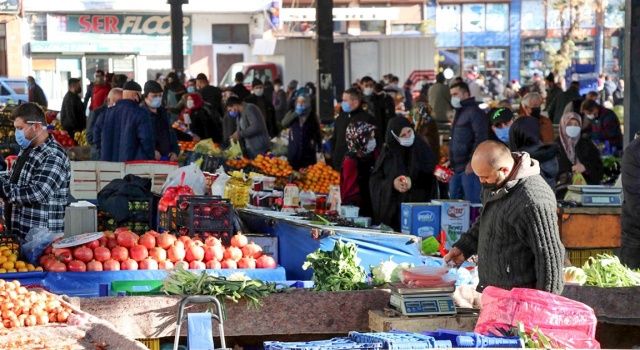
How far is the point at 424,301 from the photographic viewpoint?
25.1 ft

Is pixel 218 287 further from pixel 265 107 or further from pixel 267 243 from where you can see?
pixel 265 107

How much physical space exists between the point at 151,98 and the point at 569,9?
37.7 m

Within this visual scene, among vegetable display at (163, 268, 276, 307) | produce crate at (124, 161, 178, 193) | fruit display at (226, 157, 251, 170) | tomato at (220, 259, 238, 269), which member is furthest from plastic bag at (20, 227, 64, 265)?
fruit display at (226, 157, 251, 170)

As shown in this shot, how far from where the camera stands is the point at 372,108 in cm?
1934

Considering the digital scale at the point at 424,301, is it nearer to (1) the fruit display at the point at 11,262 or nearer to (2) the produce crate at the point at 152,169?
(1) the fruit display at the point at 11,262

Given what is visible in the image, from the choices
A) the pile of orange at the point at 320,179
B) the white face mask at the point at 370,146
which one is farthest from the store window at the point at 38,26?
the white face mask at the point at 370,146

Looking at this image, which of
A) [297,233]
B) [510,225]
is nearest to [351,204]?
[297,233]

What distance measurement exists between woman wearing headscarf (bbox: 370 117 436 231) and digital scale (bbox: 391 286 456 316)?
4449mm

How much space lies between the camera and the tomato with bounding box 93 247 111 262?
8.90 meters

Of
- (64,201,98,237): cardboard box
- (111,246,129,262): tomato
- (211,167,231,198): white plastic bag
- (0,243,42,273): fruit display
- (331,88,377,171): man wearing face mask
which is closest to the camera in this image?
(0,243,42,273): fruit display

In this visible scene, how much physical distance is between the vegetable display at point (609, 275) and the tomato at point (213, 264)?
2.60 metres

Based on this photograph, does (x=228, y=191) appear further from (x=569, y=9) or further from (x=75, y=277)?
(x=569, y=9)

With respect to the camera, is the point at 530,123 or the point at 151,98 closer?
the point at 530,123

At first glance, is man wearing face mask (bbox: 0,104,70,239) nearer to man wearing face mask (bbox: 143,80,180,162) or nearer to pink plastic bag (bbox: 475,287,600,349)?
pink plastic bag (bbox: 475,287,600,349)
